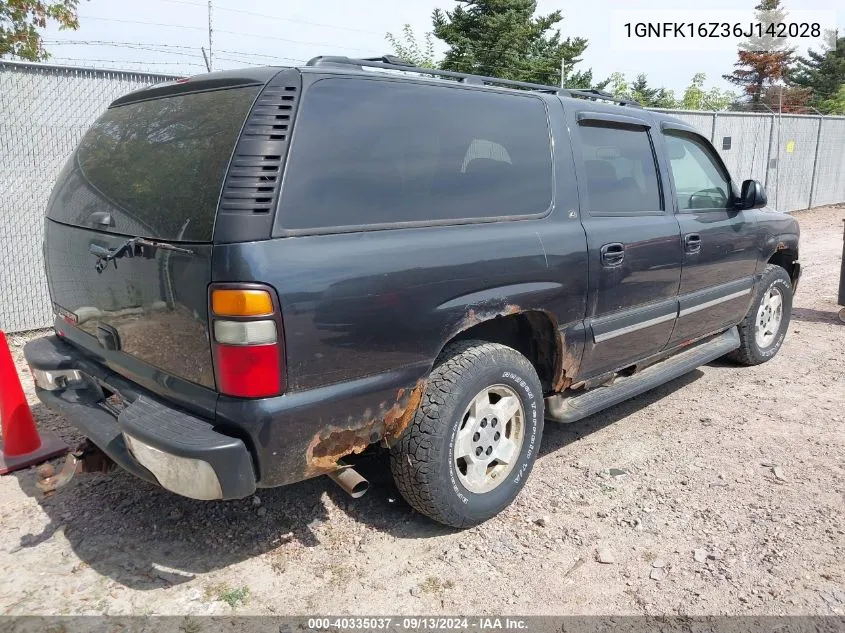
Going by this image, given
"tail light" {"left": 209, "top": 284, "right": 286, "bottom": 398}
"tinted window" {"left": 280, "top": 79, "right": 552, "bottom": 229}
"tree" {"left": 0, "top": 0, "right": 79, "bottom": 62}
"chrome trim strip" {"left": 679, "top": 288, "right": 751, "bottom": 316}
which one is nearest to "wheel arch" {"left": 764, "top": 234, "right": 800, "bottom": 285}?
"chrome trim strip" {"left": 679, "top": 288, "right": 751, "bottom": 316}

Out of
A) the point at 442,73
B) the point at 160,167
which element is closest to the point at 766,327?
the point at 442,73

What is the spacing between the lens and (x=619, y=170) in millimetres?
3783

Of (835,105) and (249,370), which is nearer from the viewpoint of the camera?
(249,370)

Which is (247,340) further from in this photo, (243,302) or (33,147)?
(33,147)

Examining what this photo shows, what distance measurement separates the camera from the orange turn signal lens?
7.22ft

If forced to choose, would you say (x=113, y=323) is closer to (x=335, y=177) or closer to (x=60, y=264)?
(x=60, y=264)

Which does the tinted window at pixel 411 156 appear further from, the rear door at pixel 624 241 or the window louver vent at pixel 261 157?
the rear door at pixel 624 241

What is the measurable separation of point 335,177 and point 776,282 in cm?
427

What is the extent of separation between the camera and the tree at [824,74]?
47947 mm

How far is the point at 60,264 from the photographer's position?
120 inches

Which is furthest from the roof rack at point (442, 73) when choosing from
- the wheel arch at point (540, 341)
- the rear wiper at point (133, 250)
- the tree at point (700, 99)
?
the tree at point (700, 99)

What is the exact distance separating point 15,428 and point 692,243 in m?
4.10

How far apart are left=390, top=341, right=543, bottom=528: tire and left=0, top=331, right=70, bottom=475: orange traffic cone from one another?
2168 millimetres

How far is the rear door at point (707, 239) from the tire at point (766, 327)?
296 millimetres
